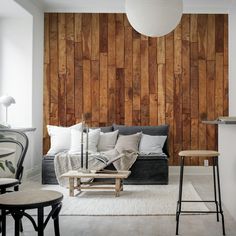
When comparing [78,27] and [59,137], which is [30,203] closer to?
[59,137]

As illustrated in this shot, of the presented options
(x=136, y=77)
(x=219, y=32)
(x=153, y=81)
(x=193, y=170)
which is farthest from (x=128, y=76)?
(x=193, y=170)

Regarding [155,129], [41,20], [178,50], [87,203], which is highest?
[41,20]

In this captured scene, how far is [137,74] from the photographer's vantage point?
280 inches

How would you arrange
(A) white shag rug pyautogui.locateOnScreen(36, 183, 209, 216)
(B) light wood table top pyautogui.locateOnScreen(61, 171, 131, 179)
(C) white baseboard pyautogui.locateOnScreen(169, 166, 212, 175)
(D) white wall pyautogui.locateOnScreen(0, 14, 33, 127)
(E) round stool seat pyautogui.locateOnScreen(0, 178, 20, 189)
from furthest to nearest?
(C) white baseboard pyautogui.locateOnScreen(169, 166, 212, 175)
(D) white wall pyautogui.locateOnScreen(0, 14, 33, 127)
(B) light wood table top pyautogui.locateOnScreen(61, 171, 131, 179)
(A) white shag rug pyautogui.locateOnScreen(36, 183, 209, 216)
(E) round stool seat pyautogui.locateOnScreen(0, 178, 20, 189)

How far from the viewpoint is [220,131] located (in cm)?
439

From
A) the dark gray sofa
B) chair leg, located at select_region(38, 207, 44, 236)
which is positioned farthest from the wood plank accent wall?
chair leg, located at select_region(38, 207, 44, 236)

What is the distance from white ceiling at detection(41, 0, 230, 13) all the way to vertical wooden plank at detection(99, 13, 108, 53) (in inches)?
6.0

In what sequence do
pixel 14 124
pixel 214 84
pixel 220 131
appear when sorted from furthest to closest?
pixel 214 84
pixel 14 124
pixel 220 131

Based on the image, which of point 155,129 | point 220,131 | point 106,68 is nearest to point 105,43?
point 106,68

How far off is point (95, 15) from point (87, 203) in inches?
150

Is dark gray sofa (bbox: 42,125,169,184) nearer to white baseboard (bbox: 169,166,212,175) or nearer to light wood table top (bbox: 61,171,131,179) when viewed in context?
light wood table top (bbox: 61,171,131,179)

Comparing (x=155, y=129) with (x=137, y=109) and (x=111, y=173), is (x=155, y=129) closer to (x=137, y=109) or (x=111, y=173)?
(x=137, y=109)

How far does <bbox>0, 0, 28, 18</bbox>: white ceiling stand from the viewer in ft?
19.2

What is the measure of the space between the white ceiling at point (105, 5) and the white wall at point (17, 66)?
0.63 metres
